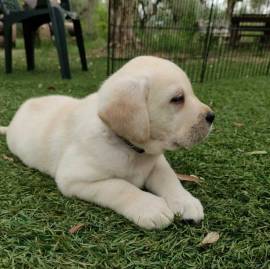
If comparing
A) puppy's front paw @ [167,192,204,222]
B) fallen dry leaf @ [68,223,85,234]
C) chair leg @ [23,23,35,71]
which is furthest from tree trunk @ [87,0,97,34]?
fallen dry leaf @ [68,223,85,234]

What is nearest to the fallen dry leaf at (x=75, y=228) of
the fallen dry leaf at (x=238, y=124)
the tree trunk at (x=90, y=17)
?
the fallen dry leaf at (x=238, y=124)

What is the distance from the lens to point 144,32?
20.9ft

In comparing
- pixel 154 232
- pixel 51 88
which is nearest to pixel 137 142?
pixel 154 232

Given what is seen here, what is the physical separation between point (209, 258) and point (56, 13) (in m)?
4.51

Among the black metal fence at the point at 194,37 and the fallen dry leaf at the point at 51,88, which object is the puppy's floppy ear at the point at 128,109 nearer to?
the fallen dry leaf at the point at 51,88

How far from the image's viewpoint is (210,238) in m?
1.63

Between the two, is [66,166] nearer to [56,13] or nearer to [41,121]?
[41,121]

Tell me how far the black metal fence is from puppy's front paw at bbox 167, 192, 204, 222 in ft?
13.5

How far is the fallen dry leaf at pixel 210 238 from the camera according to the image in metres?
1.60

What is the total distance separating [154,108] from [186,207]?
0.46 meters

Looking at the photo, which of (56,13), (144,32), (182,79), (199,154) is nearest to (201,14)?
(144,32)

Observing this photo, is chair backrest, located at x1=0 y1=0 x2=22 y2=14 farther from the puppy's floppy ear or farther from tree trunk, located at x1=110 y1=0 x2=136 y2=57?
the puppy's floppy ear

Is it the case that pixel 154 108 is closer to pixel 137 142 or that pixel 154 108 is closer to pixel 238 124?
pixel 137 142

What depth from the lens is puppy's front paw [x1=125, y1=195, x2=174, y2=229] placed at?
66.3 inches
